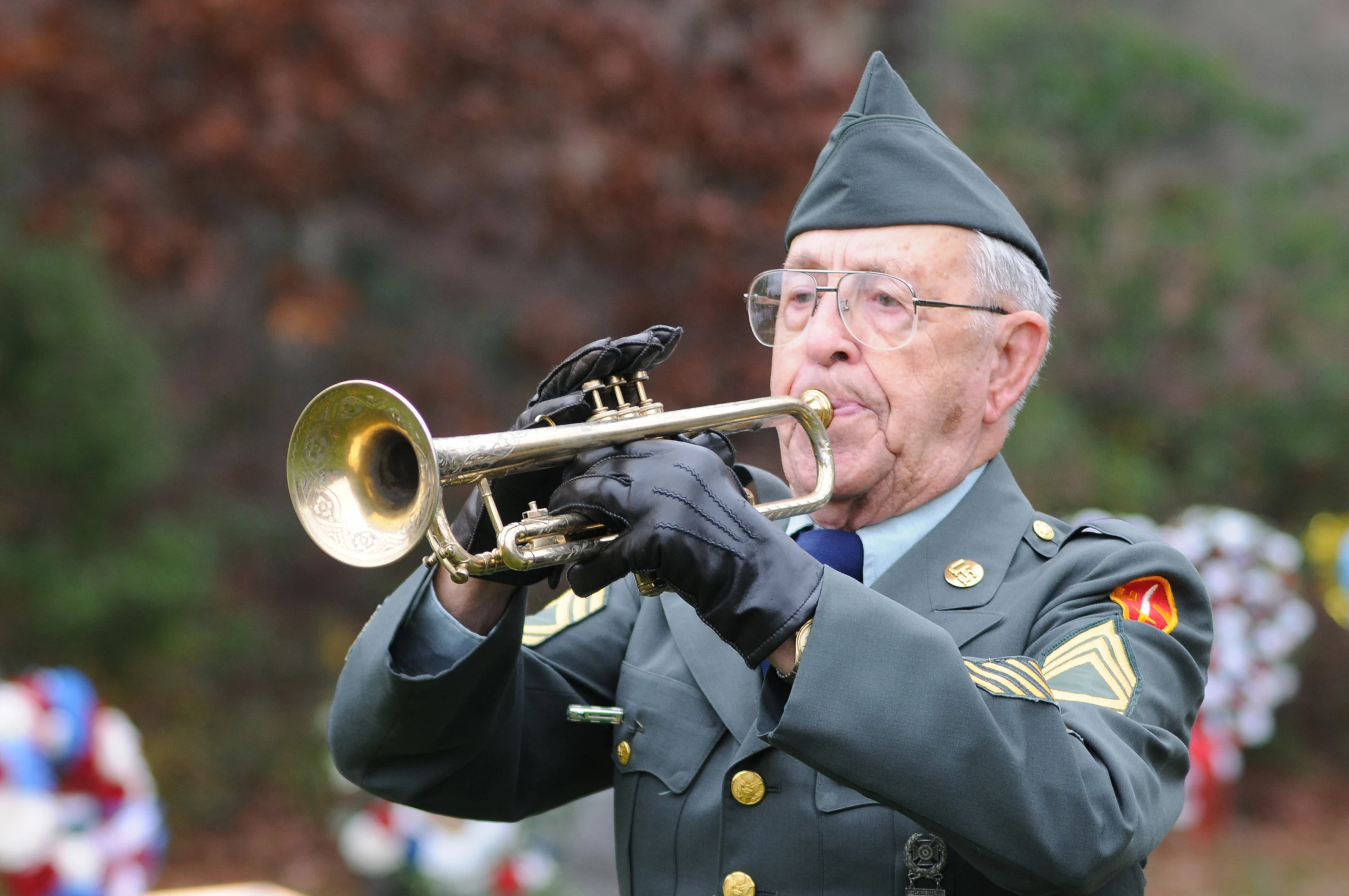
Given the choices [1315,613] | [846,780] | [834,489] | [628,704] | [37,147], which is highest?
[37,147]

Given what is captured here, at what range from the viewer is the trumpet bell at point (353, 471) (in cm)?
241

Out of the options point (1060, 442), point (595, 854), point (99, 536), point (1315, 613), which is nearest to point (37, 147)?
point (99, 536)

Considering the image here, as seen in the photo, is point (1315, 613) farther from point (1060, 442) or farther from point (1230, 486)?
point (1060, 442)

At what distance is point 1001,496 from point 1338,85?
1249cm

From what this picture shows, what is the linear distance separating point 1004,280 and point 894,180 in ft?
0.95

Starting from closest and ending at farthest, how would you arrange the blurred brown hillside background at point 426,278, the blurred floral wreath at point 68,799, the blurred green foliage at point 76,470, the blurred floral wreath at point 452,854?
the blurred floral wreath at point 68,799 < the blurred floral wreath at point 452,854 < the blurred brown hillside background at point 426,278 < the blurred green foliage at point 76,470

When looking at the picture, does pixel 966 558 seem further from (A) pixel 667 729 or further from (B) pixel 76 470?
(B) pixel 76 470

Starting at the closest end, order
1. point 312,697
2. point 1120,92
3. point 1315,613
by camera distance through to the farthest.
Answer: point 312,697, point 1315,613, point 1120,92

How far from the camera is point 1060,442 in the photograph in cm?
902

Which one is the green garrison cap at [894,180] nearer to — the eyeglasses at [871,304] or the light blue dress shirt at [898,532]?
the eyeglasses at [871,304]

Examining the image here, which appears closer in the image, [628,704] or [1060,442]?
[628,704]

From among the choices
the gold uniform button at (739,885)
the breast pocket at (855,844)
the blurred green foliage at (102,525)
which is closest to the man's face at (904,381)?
the breast pocket at (855,844)

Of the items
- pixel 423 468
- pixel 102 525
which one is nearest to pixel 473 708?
pixel 423 468

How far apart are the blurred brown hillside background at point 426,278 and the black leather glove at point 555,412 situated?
15.7 feet
